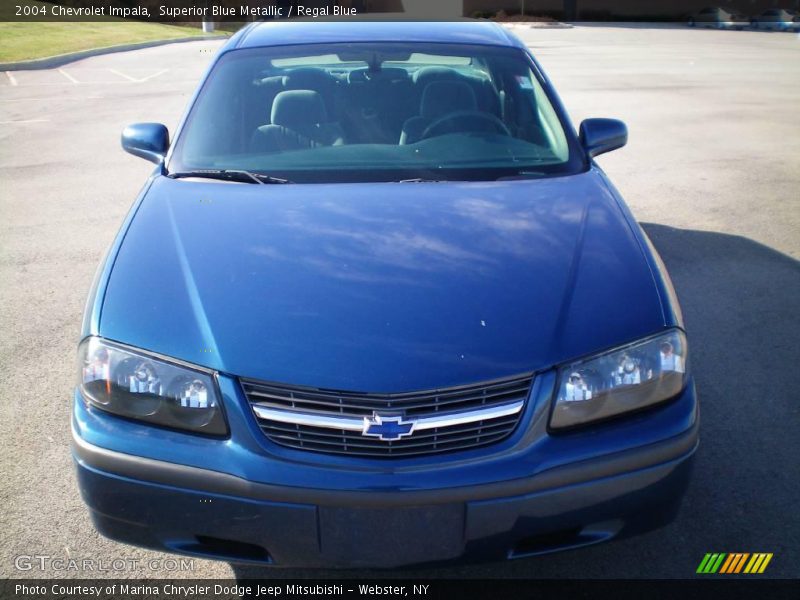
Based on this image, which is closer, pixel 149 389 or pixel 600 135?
pixel 149 389

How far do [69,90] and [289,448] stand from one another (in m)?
15.8

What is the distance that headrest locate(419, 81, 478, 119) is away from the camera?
3881 millimetres

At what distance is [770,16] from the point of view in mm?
45438

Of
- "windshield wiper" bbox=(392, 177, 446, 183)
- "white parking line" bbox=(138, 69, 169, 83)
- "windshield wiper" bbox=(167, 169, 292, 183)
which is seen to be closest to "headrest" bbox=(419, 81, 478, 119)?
"windshield wiper" bbox=(392, 177, 446, 183)

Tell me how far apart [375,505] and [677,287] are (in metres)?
3.60

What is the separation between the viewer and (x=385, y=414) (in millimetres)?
2160

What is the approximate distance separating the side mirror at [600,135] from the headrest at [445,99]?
1.82 ft

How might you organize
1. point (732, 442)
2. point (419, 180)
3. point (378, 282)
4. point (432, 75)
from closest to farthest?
point (378, 282) < point (419, 180) < point (732, 442) < point (432, 75)

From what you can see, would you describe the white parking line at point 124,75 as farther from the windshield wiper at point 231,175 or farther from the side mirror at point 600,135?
the side mirror at point 600,135

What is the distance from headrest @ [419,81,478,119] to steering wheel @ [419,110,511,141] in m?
0.07

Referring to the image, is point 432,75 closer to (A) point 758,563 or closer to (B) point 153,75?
(A) point 758,563

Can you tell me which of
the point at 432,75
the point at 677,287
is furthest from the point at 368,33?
the point at 677,287
